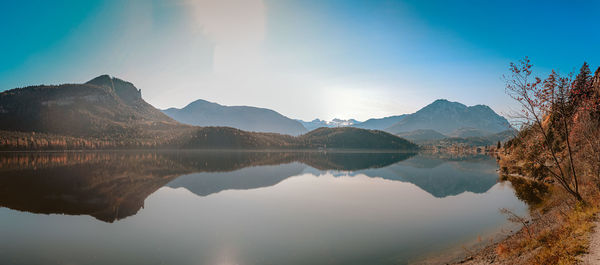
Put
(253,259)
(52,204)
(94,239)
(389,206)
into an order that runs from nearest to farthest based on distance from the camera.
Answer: (253,259) < (94,239) < (52,204) < (389,206)

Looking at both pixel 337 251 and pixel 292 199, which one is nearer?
pixel 337 251

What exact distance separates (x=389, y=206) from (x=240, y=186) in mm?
22723

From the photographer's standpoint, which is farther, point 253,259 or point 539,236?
point 253,259

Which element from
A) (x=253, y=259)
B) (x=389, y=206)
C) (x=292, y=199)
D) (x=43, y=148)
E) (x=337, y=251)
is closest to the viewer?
(x=253, y=259)

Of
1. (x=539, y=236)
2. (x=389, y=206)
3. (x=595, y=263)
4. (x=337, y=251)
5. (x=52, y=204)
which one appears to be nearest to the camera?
(x=595, y=263)

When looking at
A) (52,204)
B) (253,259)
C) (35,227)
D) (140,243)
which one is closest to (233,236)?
(253,259)

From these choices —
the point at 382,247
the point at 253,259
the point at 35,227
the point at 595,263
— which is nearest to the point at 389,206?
the point at 382,247

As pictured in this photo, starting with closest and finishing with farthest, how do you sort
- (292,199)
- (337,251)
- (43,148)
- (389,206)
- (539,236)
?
(539,236), (337,251), (389,206), (292,199), (43,148)

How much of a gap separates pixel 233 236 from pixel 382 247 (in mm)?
9585

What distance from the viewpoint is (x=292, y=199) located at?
110 feet

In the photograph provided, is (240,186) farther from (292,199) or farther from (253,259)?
(253,259)

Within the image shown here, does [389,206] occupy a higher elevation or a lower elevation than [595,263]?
lower

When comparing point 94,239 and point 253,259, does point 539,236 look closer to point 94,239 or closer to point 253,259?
point 253,259

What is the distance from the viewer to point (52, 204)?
2741 cm
